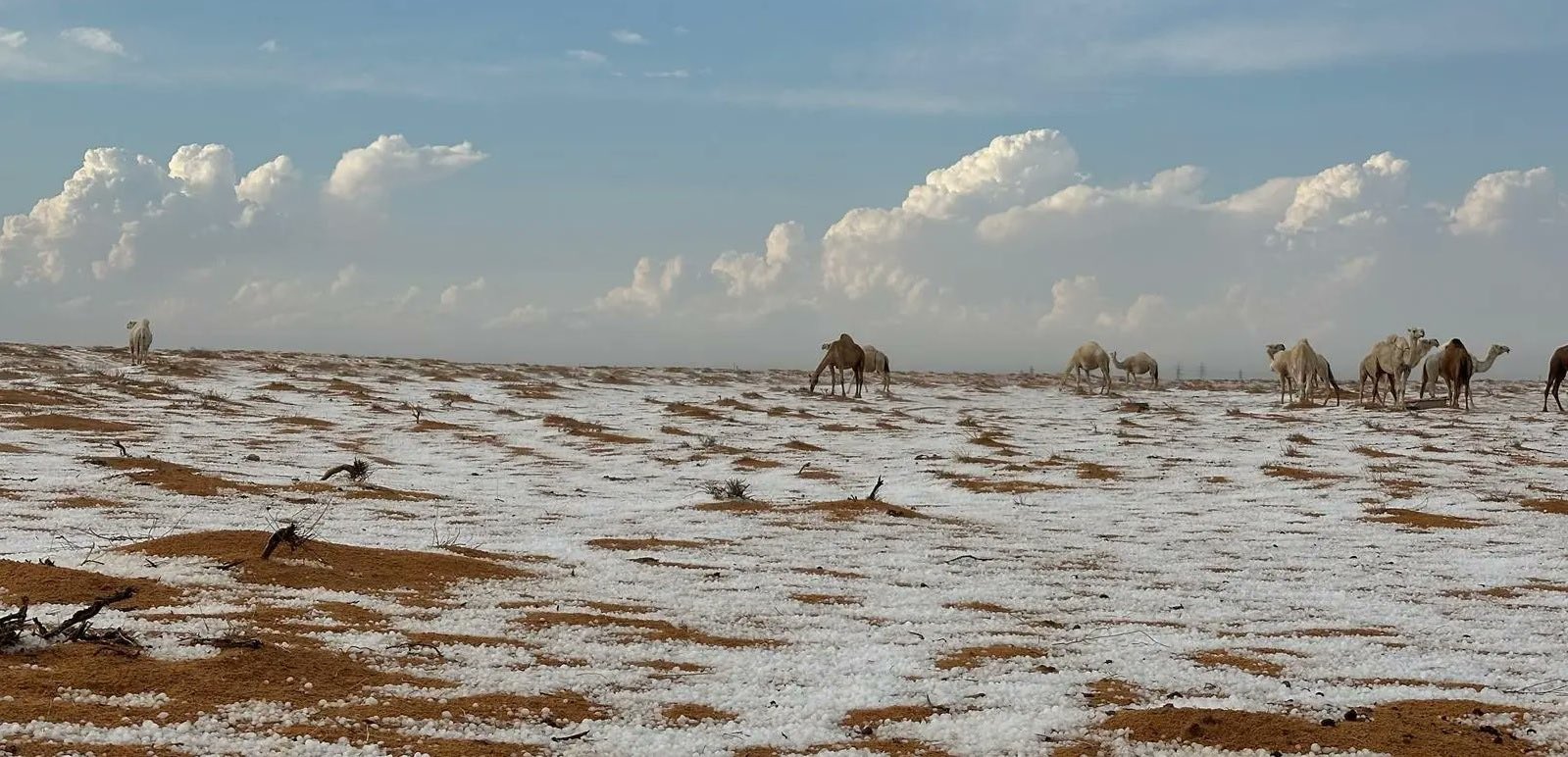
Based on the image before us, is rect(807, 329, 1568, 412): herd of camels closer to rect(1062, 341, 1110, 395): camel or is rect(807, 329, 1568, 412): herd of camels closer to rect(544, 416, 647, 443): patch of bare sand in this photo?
rect(1062, 341, 1110, 395): camel

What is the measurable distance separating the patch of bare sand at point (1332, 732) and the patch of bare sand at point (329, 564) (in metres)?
4.10

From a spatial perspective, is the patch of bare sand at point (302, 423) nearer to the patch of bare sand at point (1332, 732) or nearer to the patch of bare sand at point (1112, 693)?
the patch of bare sand at point (1112, 693)

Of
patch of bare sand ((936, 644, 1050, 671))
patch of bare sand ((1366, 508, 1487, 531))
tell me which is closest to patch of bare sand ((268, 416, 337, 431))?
patch of bare sand ((1366, 508, 1487, 531))

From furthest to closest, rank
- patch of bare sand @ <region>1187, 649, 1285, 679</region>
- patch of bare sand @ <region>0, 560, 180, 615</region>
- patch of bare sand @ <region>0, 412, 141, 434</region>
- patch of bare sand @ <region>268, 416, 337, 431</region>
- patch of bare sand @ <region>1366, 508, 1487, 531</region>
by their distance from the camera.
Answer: patch of bare sand @ <region>268, 416, 337, 431</region> → patch of bare sand @ <region>0, 412, 141, 434</region> → patch of bare sand @ <region>1366, 508, 1487, 531</region> → patch of bare sand @ <region>0, 560, 180, 615</region> → patch of bare sand @ <region>1187, 649, 1285, 679</region>

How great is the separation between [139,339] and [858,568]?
3641cm

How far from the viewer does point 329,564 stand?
7.05m

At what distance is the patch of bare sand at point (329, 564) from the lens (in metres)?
6.67

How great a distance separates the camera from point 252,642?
4.80m

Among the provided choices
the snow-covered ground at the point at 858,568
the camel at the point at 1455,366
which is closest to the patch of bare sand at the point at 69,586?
the snow-covered ground at the point at 858,568

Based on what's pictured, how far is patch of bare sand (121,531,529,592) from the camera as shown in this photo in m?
6.67

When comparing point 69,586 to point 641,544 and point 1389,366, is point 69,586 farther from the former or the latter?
point 1389,366

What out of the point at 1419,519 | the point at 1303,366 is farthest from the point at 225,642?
the point at 1303,366

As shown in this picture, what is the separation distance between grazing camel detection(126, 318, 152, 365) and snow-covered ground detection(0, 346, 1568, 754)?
608 inches

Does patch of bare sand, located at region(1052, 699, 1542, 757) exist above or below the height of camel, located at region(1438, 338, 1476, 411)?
below
